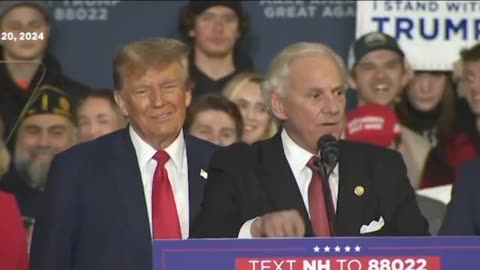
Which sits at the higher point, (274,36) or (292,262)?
(274,36)

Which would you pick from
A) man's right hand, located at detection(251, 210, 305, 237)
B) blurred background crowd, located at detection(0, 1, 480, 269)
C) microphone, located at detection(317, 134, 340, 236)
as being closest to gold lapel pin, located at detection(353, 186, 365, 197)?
microphone, located at detection(317, 134, 340, 236)

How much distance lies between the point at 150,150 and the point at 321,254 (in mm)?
1283

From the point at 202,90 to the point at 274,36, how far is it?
0.58 metres

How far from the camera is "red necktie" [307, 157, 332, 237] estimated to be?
4547 millimetres

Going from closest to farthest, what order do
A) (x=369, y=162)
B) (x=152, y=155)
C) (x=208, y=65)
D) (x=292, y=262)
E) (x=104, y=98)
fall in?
1. (x=292, y=262)
2. (x=369, y=162)
3. (x=152, y=155)
4. (x=104, y=98)
5. (x=208, y=65)

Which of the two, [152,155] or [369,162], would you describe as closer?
[369,162]

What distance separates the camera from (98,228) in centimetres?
497

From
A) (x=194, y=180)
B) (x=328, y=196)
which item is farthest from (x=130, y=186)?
(x=328, y=196)

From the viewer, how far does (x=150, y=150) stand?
16.9ft

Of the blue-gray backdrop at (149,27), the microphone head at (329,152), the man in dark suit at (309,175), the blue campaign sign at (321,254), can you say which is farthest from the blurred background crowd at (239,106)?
the blue campaign sign at (321,254)

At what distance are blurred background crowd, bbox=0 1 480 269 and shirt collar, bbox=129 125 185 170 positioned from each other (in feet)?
4.41

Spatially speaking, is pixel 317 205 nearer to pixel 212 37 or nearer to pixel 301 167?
pixel 301 167

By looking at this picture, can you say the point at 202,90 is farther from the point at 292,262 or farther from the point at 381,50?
the point at 292,262

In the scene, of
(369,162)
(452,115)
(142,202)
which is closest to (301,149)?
(369,162)
